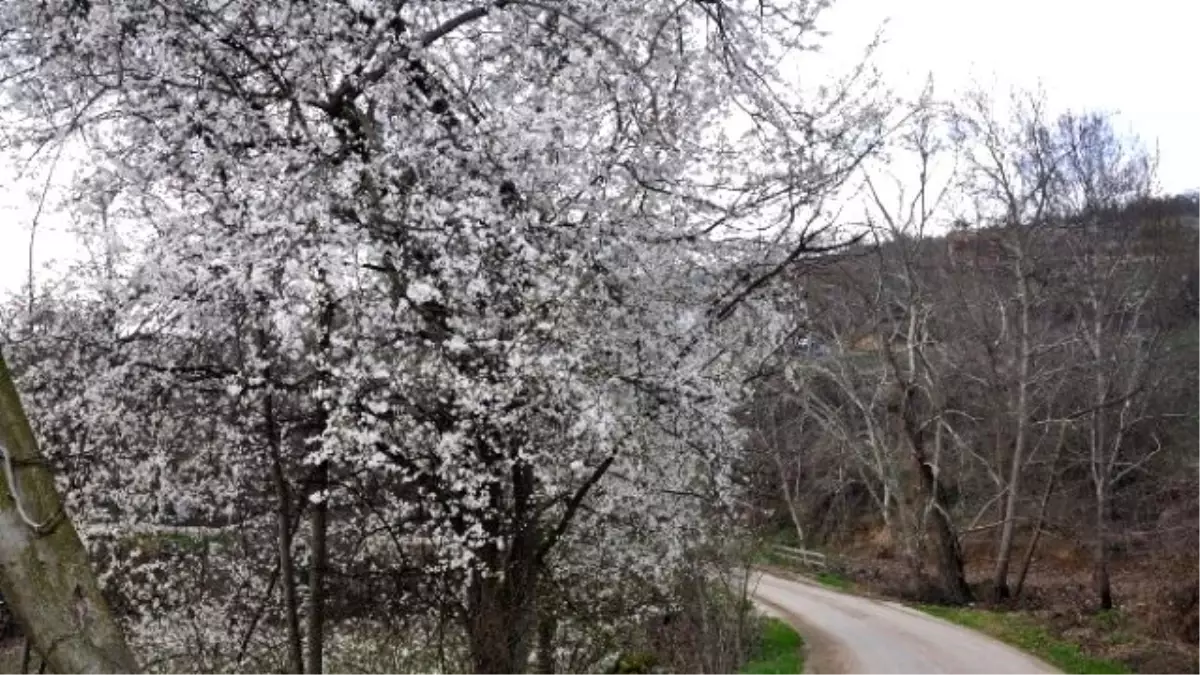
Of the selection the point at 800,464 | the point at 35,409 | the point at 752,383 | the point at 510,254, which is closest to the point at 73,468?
the point at 35,409

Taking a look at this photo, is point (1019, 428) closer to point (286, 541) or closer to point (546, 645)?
point (546, 645)

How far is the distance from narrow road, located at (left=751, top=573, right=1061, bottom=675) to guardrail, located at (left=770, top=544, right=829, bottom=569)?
24.1 ft

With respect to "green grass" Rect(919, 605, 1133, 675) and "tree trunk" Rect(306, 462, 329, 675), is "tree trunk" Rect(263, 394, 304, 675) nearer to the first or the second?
"tree trunk" Rect(306, 462, 329, 675)

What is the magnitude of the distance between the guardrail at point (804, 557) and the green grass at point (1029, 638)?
843cm

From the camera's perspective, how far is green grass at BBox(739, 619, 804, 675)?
1405 cm

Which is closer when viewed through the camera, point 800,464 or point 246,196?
point 246,196

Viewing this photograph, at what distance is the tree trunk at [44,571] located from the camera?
11.3 feet

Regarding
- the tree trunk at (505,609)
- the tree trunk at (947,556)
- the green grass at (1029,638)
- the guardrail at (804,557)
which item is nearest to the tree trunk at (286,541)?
the tree trunk at (505,609)

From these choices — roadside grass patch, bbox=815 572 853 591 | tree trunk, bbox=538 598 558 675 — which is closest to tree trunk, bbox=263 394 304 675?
tree trunk, bbox=538 598 558 675

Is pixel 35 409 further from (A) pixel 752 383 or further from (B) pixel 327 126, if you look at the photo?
(A) pixel 752 383

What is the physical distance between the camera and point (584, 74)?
6637 millimetres

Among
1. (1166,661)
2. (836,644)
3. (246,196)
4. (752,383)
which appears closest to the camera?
(246,196)

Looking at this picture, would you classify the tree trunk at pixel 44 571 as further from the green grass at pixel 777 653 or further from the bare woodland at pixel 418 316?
the green grass at pixel 777 653

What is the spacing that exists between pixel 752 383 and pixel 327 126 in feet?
11.6
